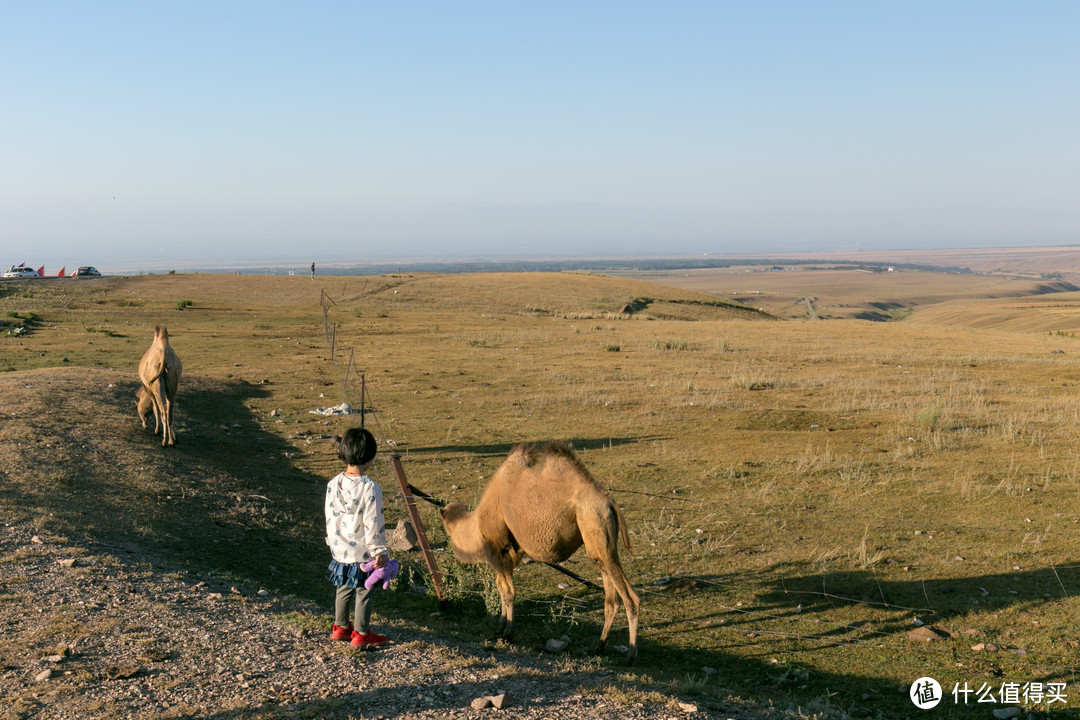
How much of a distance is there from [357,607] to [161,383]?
9.76m

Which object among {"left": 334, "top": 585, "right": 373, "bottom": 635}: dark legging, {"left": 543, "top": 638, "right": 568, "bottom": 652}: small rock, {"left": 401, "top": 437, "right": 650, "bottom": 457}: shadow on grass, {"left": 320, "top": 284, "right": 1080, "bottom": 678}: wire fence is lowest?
{"left": 320, "top": 284, "right": 1080, "bottom": 678}: wire fence

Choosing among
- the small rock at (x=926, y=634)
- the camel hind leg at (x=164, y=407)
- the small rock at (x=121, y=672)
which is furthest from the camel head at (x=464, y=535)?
the camel hind leg at (x=164, y=407)

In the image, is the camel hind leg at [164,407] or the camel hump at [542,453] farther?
the camel hind leg at [164,407]

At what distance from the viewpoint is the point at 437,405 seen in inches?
823

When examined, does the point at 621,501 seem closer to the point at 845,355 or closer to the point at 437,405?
the point at 437,405

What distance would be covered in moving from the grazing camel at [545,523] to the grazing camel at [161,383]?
→ 885cm

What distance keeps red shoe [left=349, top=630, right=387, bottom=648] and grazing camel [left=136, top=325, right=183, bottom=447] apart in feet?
31.0

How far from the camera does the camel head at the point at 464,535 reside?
24.6 feet

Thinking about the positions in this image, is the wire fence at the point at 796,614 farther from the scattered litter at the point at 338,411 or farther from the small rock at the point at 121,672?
the scattered litter at the point at 338,411

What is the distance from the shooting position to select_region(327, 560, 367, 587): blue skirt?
6312 millimetres

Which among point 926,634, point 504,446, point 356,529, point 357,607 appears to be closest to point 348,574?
point 357,607

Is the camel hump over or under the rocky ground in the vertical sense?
over

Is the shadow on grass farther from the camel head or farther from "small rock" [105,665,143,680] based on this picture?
"small rock" [105,665,143,680]

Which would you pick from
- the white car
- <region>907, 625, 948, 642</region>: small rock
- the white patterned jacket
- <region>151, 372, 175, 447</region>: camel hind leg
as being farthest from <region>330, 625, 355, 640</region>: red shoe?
the white car
